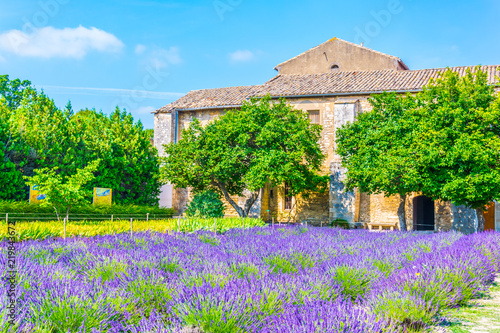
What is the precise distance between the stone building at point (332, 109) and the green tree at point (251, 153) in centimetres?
205

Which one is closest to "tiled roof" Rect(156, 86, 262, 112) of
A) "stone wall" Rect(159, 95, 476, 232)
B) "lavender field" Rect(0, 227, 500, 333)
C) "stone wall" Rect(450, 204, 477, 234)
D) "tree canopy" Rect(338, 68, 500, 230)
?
"stone wall" Rect(159, 95, 476, 232)

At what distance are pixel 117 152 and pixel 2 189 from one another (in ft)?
23.3

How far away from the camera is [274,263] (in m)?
7.08

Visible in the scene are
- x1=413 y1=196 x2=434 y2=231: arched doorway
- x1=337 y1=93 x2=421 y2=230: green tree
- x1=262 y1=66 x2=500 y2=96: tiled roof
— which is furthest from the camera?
x1=413 y1=196 x2=434 y2=231: arched doorway

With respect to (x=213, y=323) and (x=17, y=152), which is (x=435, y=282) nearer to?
(x=213, y=323)

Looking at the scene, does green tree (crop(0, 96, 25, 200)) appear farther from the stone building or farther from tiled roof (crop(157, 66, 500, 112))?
tiled roof (crop(157, 66, 500, 112))

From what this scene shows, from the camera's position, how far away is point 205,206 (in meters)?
22.8

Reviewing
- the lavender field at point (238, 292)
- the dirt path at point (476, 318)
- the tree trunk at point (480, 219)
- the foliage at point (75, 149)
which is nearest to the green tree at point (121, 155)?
the foliage at point (75, 149)

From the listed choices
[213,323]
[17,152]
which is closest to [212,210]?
[17,152]

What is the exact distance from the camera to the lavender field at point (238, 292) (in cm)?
401

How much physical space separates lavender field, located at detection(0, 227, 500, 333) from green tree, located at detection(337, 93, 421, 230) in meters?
10.3

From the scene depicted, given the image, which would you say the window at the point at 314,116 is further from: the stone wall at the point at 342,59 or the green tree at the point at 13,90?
the green tree at the point at 13,90

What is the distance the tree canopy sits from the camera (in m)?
16.7

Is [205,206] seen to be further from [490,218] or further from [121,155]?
[490,218]
